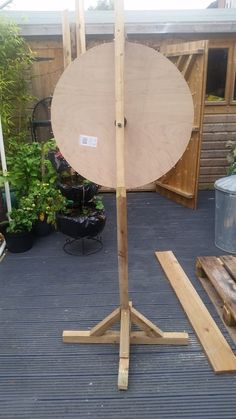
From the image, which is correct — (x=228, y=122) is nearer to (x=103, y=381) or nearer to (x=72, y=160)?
(x=72, y=160)

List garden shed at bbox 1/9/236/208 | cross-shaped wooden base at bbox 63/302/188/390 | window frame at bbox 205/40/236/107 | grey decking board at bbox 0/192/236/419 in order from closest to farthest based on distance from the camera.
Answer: grey decking board at bbox 0/192/236/419
cross-shaped wooden base at bbox 63/302/188/390
garden shed at bbox 1/9/236/208
window frame at bbox 205/40/236/107

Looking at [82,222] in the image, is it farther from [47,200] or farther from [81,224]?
[47,200]

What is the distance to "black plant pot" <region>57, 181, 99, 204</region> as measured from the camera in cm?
304

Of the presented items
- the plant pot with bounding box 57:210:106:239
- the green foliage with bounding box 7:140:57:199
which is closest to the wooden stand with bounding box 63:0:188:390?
the plant pot with bounding box 57:210:106:239

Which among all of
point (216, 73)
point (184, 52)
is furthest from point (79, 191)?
point (216, 73)

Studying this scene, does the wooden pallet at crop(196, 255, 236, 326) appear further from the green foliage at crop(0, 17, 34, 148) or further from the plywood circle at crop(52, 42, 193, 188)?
the green foliage at crop(0, 17, 34, 148)

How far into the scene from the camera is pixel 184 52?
3.93m

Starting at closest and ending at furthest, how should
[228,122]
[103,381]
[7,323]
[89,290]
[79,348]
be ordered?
[103,381] < [79,348] < [7,323] < [89,290] < [228,122]

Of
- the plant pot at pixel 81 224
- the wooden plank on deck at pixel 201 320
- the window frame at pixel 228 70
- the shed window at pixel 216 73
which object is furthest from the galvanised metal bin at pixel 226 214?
the shed window at pixel 216 73

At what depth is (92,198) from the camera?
322 centimetres

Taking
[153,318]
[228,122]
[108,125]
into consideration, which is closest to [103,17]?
[228,122]

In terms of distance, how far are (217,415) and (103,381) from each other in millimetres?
605

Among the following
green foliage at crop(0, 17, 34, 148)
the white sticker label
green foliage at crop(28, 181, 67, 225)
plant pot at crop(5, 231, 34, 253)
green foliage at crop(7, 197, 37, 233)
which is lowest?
plant pot at crop(5, 231, 34, 253)

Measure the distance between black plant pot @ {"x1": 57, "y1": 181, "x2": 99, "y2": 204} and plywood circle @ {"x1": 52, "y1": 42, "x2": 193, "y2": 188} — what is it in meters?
1.34
